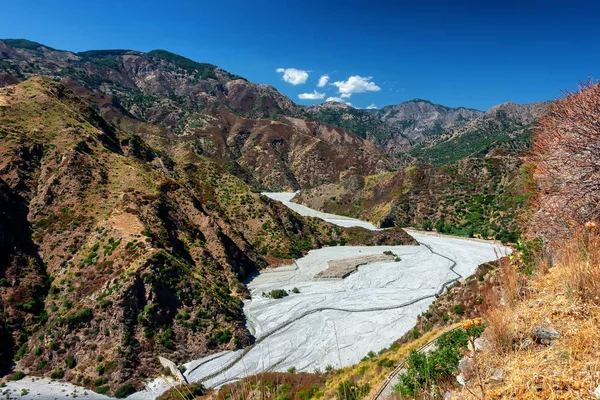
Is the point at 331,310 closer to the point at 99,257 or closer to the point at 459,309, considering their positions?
the point at 459,309

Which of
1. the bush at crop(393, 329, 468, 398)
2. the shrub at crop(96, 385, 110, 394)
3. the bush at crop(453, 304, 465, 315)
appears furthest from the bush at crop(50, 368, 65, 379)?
the bush at crop(453, 304, 465, 315)

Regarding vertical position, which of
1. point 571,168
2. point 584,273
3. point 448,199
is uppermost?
point 571,168

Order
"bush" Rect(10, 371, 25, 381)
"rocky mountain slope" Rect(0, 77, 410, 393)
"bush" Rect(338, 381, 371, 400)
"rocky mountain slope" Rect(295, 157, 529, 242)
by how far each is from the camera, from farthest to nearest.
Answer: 1. "rocky mountain slope" Rect(295, 157, 529, 242)
2. "rocky mountain slope" Rect(0, 77, 410, 393)
3. "bush" Rect(10, 371, 25, 381)
4. "bush" Rect(338, 381, 371, 400)

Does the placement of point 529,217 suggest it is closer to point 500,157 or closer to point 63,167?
point 63,167

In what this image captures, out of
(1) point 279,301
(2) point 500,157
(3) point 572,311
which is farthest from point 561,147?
(2) point 500,157

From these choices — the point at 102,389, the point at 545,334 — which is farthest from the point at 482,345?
the point at 102,389

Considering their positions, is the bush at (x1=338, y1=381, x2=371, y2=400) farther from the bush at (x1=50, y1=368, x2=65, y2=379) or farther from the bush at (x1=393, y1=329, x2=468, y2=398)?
the bush at (x1=50, y1=368, x2=65, y2=379)
